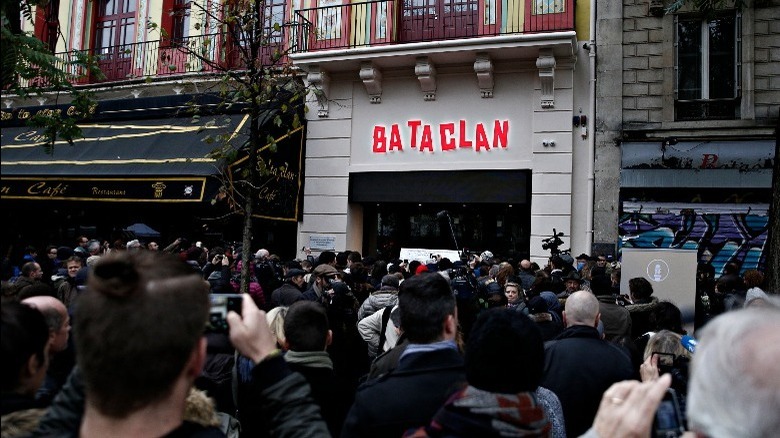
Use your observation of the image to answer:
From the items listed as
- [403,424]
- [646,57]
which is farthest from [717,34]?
[403,424]

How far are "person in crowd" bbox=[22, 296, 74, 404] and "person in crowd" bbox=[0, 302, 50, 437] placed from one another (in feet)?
1.90

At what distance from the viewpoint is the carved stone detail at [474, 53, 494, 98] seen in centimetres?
1340

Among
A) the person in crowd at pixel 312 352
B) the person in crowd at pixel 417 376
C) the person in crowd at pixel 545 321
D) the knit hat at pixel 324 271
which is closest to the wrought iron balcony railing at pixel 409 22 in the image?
the knit hat at pixel 324 271

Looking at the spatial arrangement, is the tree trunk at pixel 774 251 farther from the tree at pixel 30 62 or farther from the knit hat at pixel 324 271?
the tree at pixel 30 62

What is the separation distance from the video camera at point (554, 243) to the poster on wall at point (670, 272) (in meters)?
3.43

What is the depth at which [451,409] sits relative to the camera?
208 centimetres

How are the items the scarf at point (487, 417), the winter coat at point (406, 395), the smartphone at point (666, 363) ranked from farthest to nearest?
1. the smartphone at point (666, 363)
2. the winter coat at point (406, 395)
3. the scarf at point (487, 417)

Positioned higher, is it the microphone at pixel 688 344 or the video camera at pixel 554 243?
the video camera at pixel 554 243

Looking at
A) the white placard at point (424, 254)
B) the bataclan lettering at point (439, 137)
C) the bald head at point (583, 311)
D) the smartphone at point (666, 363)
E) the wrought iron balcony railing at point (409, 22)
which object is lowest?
the smartphone at point (666, 363)

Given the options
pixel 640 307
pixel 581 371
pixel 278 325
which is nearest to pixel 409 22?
pixel 640 307

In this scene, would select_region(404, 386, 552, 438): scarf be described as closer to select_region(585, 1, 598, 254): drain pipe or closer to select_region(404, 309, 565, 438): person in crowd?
select_region(404, 309, 565, 438): person in crowd

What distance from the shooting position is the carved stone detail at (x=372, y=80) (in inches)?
563

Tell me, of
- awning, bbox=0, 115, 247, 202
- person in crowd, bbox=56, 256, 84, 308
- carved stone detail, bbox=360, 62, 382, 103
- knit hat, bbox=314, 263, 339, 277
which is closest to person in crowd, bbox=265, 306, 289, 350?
knit hat, bbox=314, 263, 339, 277

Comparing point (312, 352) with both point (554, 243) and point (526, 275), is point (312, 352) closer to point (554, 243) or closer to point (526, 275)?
point (526, 275)
